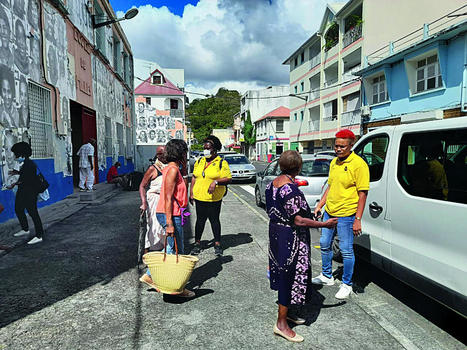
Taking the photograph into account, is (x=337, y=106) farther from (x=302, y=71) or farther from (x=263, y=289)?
(x=263, y=289)

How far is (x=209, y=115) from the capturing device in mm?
83375

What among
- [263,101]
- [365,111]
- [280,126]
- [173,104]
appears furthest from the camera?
[263,101]

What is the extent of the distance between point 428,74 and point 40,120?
726 inches

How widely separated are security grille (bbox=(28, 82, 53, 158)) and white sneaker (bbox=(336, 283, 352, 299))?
828 centimetres

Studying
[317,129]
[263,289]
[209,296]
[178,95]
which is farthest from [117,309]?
[178,95]

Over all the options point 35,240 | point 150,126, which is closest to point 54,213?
point 35,240

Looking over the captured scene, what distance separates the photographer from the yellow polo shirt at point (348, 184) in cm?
343

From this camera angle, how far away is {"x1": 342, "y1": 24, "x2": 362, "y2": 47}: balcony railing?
24.2 m

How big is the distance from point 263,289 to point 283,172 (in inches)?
66.1

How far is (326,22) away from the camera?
29625 millimetres

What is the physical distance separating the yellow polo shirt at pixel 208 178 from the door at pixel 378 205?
2.12 meters

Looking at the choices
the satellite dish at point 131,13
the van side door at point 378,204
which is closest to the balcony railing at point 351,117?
the satellite dish at point 131,13

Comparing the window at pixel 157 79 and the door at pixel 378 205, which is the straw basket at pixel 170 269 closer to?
the door at pixel 378 205

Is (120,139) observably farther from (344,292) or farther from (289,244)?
(289,244)
